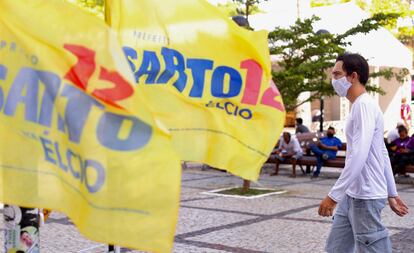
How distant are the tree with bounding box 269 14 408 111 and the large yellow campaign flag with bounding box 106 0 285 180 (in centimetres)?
901

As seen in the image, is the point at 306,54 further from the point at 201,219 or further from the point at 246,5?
the point at 201,219

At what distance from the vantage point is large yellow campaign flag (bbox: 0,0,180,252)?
10.0 feet

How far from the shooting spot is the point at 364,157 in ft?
14.6

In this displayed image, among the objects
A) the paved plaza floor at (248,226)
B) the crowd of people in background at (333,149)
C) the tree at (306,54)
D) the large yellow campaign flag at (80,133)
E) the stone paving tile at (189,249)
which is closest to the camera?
the large yellow campaign flag at (80,133)

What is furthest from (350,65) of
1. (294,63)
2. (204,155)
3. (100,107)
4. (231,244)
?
(294,63)

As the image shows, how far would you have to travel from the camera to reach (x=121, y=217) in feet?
10.00

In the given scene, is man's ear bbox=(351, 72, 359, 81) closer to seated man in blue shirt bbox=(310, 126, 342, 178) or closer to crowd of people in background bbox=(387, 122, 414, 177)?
crowd of people in background bbox=(387, 122, 414, 177)

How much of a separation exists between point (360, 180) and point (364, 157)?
0.22 metres

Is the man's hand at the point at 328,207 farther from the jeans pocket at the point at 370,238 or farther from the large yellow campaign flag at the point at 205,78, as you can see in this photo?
the large yellow campaign flag at the point at 205,78

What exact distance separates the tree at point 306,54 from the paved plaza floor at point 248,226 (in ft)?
6.95

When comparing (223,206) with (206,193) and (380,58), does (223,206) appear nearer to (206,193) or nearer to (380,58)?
(206,193)

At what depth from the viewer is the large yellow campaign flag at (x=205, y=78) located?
190 inches

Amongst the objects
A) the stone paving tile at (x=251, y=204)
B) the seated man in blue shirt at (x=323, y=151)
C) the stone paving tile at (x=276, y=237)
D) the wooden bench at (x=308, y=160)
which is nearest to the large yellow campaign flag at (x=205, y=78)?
the stone paving tile at (x=276, y=237)

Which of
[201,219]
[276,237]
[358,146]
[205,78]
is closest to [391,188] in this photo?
[358,146]
